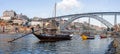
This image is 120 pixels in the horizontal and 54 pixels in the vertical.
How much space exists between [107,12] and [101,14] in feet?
13.1

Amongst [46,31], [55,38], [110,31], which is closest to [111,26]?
[110,31]

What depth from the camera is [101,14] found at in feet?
486

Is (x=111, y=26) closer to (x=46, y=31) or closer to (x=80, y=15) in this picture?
(x=80, y=15)

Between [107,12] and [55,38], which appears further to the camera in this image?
[107,12]

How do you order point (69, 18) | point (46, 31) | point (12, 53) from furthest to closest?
point (69, 18)
point (46, 31)
point (12, 53)

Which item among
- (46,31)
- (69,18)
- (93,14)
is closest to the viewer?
(46,31)

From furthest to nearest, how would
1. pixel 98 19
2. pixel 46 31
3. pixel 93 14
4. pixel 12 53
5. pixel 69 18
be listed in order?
pixel 69 18 → pixel 93 14 → pixel 98 19 → pixel 46 31 → pixel 12 53

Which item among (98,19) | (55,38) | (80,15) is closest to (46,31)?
(55,38)

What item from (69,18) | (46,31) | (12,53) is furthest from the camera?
(69,18)

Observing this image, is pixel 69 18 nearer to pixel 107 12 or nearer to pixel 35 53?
pixel 107 12

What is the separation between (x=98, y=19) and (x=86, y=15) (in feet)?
42.2

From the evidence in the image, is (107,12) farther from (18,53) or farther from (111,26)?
(18,53)

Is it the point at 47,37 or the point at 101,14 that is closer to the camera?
the point at 47,37

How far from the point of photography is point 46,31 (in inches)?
3804
